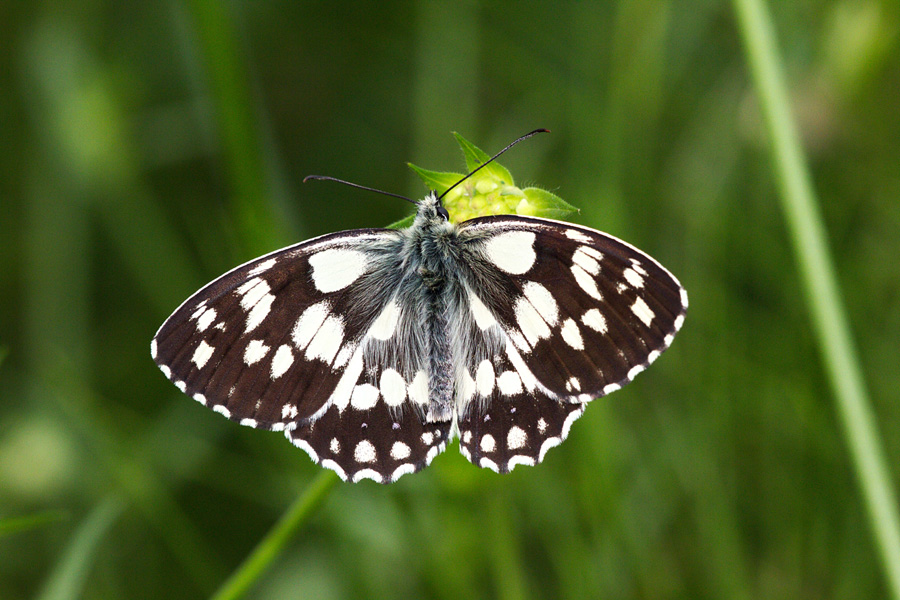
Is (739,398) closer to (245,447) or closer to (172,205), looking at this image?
(245,447)

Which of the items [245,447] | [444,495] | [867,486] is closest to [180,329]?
[444,495]

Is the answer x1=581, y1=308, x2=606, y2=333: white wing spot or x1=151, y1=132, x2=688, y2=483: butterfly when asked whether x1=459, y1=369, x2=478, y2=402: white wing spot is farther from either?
x1=581, y1=308, x2=606, y2=333: white wing spot

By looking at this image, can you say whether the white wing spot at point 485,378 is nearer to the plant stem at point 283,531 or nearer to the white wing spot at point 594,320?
the white wing spot at point 594,320

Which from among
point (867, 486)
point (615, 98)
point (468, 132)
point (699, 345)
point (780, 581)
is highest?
point (468, 132)

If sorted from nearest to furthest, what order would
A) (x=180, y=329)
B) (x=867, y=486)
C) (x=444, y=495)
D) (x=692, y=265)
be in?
(x=867, y=486), (x=180, y=329), (x=444, y=495), (x=692, y=265)

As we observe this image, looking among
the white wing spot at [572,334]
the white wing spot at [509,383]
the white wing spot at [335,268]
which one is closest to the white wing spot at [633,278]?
the white wing spot at [572,334]

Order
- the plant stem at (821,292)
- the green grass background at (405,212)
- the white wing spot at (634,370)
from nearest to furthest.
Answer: the plant stem at (821,292) < the white wing spot at (634,370) < the green grass background at (405,212)

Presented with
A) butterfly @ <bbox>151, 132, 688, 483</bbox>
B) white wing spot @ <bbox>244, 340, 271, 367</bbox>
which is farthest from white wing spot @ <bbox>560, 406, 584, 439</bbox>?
white wing spot @ <bbox>244, 340, 271, 367</bbox>
